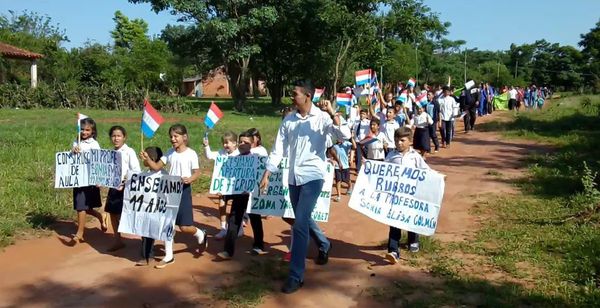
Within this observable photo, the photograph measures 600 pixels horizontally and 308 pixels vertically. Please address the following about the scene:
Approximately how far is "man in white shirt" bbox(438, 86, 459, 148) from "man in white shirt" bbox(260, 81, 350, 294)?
34.8ft

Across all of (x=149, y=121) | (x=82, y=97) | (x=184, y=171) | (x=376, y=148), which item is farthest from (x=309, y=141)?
(x=82, y=97)

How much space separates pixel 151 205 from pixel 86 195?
4.50 feet

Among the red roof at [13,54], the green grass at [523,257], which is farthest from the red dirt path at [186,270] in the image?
the red roof at [13,54]

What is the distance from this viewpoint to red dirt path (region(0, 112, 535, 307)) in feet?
16.9

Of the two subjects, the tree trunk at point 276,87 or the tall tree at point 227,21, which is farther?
the tree trunk at point 276,87

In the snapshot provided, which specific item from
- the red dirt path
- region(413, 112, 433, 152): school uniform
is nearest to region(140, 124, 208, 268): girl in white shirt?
the red dirt path

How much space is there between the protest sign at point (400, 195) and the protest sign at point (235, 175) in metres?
1.24

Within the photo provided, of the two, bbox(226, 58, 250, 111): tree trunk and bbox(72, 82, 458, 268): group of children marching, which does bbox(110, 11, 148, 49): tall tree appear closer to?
bbox(226, 58, 250, 111): tree trunk

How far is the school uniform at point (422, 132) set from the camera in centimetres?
1240

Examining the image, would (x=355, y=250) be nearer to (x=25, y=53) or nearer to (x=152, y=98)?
(x=152, y=98)

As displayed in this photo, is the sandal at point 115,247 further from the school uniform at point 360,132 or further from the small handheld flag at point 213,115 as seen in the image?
the school uniform at point 360,132

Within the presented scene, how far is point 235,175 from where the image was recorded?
21.7ft

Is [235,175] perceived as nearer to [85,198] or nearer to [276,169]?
[276,169]

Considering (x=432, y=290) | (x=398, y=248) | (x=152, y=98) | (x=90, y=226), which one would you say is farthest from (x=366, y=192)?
(x=152, y=98)
